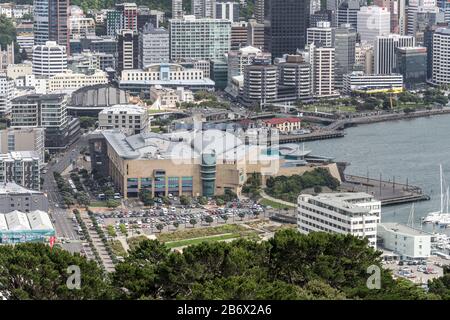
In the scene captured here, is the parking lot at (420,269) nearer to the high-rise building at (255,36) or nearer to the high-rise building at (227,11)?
the high-rise building at (255,36)

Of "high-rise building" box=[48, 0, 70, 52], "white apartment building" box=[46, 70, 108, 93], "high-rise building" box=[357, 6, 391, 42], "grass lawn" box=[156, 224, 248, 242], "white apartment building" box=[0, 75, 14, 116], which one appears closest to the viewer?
"grass lawn" box=[156, 224, 248, 242]

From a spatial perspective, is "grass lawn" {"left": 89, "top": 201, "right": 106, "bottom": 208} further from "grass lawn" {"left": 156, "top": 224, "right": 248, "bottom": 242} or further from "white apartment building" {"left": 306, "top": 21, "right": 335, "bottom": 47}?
"white apartment building" {"left": 306, "top": 21, "right": 335, "bottom": 47}

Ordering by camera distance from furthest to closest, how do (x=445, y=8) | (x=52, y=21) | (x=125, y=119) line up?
(x=445, y=8)
(x=52, y=21)
(x=125, y=119)

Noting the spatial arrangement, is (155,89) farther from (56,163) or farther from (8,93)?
(56,163)

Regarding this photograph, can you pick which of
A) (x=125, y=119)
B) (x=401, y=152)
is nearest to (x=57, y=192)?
(x=125, y=119)

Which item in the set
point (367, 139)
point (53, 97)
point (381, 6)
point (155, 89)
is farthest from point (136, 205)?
point (381, 6)

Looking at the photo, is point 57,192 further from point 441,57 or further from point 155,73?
point 441,57

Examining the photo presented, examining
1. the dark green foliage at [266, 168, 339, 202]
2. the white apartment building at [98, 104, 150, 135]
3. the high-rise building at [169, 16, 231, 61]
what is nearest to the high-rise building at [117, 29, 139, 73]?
the high-rise building at [169, 16, 231, 61]
